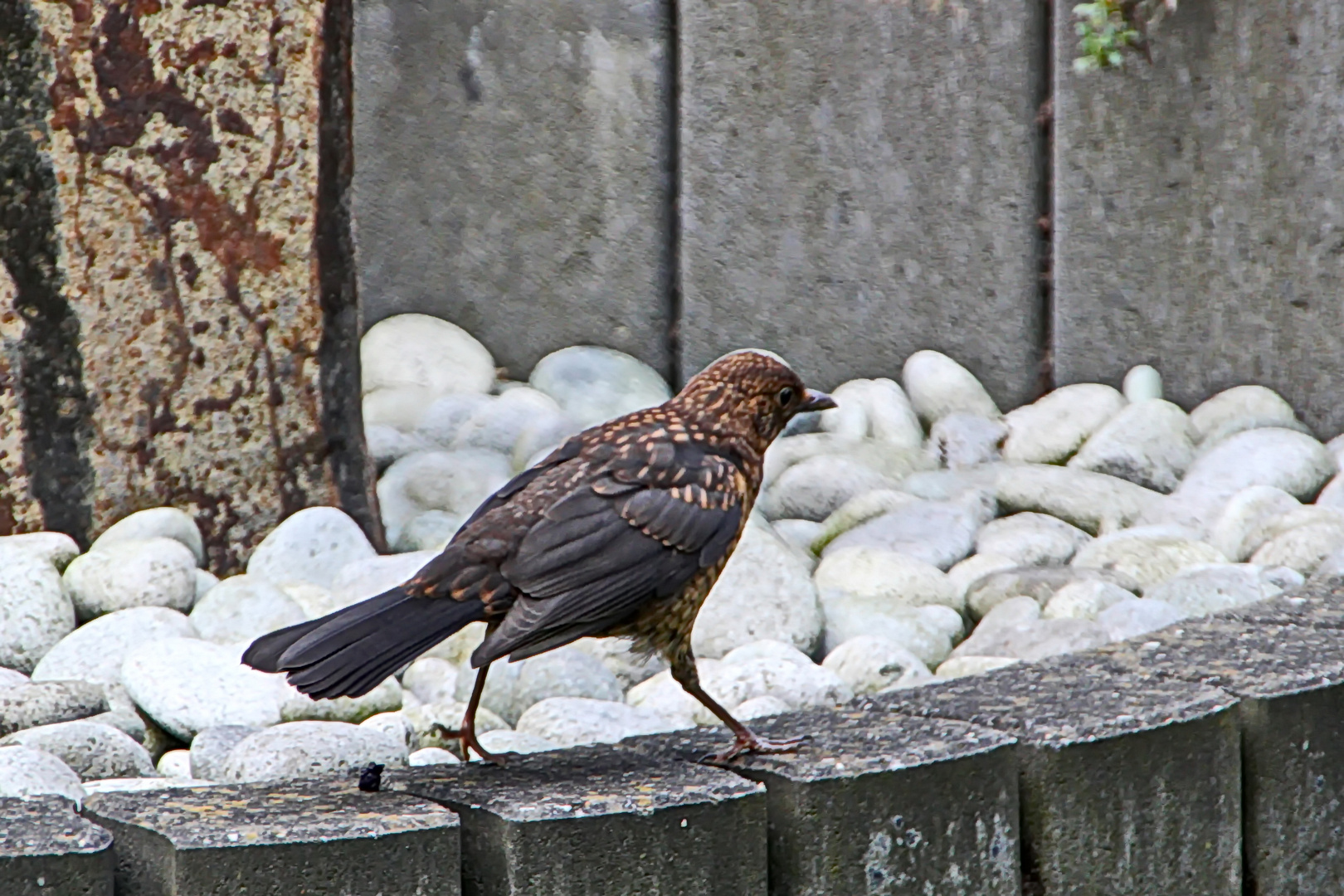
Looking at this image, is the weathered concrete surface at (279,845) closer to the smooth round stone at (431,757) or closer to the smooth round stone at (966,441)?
the smooth round stone at (431,757)

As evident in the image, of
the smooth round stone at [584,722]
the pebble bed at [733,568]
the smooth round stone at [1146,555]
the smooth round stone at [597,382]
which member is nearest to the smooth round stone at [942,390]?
the pebble bed at [733,568]

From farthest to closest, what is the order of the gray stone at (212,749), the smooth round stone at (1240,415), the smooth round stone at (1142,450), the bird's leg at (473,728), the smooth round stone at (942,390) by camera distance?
the smooth round stone at (942,390)
the smooth round stone at (1240,415)
the smooth round stone at (1142,450)
the gray stone at (212,749)
the bird's leg at (473,728)

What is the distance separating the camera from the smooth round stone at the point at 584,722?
3.10 m

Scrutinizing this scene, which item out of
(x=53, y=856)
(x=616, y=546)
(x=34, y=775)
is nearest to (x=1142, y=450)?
(x=616, y=546)

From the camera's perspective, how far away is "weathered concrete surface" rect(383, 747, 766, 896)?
6.91 ft

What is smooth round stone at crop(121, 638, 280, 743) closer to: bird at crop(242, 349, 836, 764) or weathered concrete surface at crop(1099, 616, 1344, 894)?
bird at crop(242, 349, 836, 764)

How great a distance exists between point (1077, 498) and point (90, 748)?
2.46 m

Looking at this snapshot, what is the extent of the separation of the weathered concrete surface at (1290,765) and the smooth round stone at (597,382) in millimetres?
2823

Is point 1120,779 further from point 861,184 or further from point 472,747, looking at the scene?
point 861,184

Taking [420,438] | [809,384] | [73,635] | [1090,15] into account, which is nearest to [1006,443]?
[809,384]

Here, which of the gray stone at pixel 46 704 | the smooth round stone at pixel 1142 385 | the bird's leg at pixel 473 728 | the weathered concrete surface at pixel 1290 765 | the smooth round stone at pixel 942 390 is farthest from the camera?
the smooth round stone at pixel 942 390

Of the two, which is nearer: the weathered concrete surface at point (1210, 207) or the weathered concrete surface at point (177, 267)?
the weathered concrete surface at point (177, 267)

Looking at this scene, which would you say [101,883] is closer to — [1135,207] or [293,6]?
[293,6]

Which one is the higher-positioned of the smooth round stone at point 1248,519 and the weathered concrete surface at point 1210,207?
the weathered concrete surface at point 1210,207
